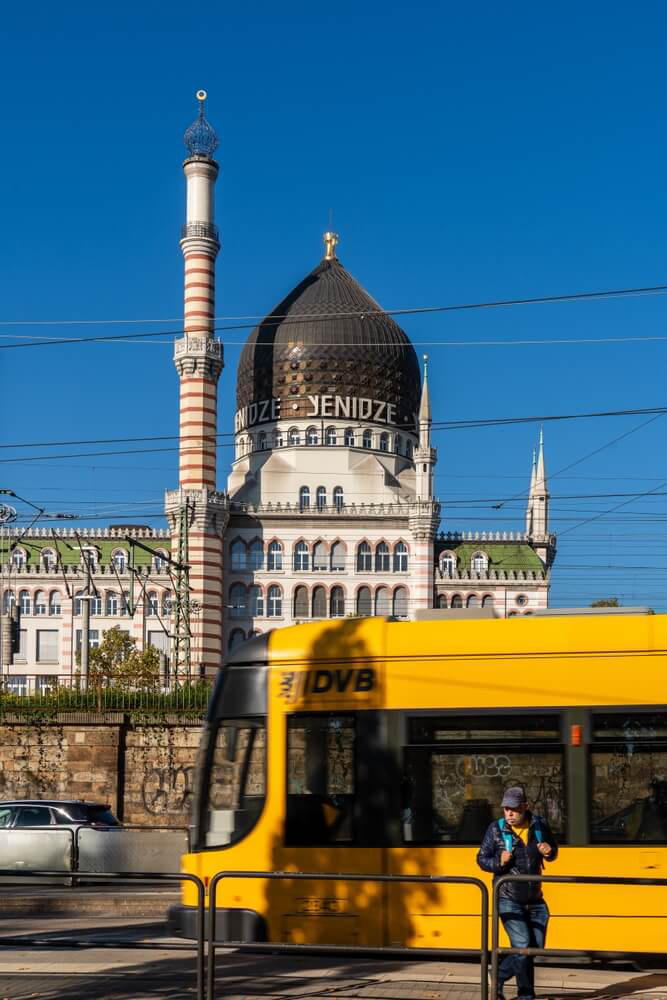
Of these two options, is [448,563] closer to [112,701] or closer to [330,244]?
[330,244]

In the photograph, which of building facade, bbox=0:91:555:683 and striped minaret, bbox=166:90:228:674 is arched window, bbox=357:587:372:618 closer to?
building facade, bbox=0:91:555:683

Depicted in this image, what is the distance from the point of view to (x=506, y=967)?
880 cm

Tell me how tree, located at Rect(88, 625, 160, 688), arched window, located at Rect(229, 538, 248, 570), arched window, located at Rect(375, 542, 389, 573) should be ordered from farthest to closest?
arched window, located at Rect(375, 542, 389, 573), arched window, located at Rect(229, 538, 248, 570), tree, located at Rect(88, 625, 160, 688)

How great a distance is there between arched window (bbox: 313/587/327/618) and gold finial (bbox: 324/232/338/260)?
2396cm

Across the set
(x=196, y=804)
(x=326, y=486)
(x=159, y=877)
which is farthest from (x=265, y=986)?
(x=326, y=486)

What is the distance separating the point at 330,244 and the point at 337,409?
523 inches

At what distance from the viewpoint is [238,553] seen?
66250 millimetres

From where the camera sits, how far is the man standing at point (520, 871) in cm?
884

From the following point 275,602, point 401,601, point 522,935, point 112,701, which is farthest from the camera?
point 401,601

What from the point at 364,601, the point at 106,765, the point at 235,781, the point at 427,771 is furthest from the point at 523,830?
the point at 364,601

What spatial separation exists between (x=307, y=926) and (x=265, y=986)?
1.59m

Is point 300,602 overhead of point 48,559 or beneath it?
beneath

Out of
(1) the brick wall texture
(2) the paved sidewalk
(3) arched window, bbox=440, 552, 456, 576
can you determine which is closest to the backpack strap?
(2) the paved sidewalk

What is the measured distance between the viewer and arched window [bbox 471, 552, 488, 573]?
71188 mm
